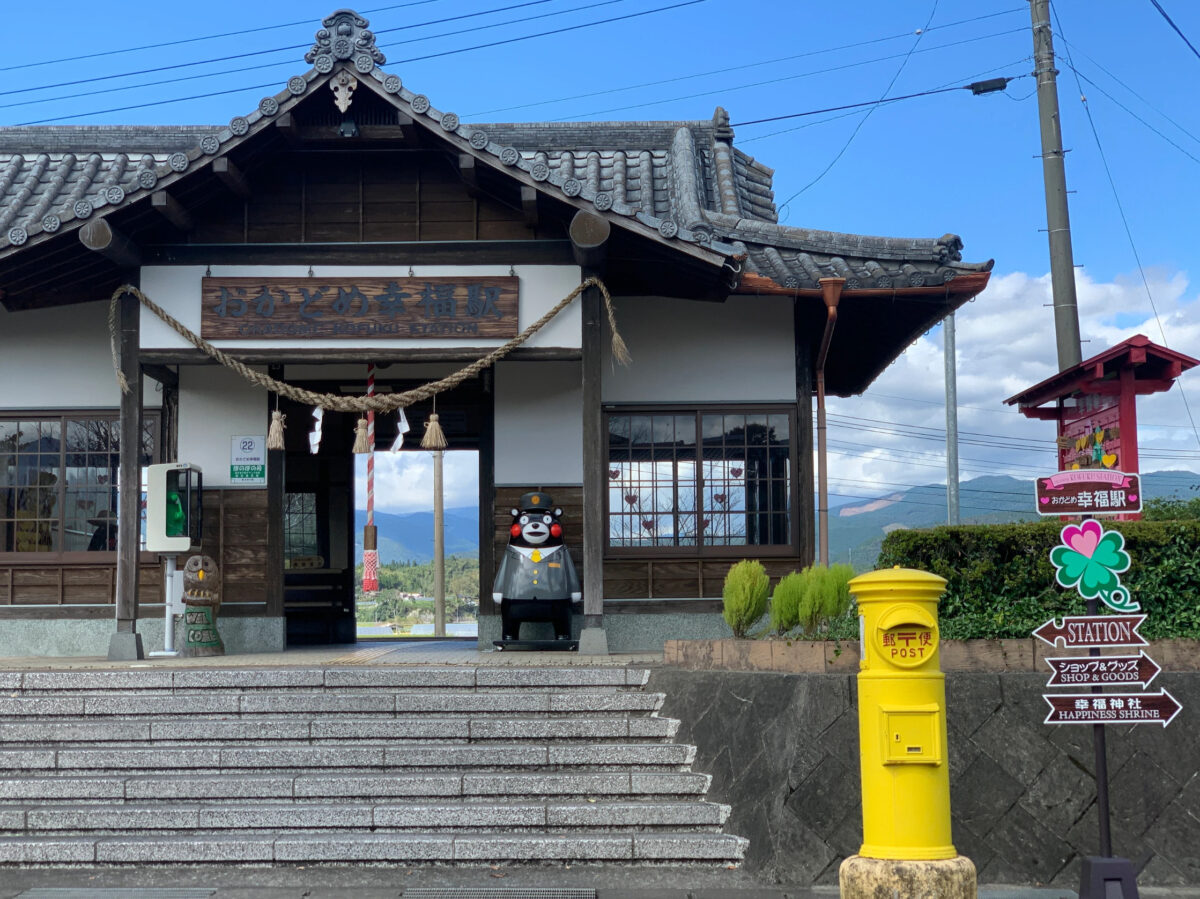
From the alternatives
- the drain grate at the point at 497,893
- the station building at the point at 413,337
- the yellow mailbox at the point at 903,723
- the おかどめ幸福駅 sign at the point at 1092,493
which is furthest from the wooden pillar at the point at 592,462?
the おかどめ幸福駅 sign at the point at 1092,493

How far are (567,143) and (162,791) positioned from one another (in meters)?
10.6

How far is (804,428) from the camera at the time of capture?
1261 centimetres

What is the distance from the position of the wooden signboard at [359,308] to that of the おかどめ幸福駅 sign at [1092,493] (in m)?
Answer: 6.22

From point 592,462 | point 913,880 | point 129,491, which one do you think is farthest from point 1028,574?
point 129,491

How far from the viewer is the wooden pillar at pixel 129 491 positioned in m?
11.1

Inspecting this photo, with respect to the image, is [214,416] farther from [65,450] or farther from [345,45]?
[345,45]

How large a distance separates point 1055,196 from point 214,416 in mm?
9406

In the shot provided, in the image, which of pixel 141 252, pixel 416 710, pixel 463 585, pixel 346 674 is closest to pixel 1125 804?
pixel 416 710

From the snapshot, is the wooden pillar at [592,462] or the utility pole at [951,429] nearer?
the wooden pillar at [592,462]

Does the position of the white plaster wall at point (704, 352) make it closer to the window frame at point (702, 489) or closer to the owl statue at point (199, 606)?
the window frame at point (702, 489)

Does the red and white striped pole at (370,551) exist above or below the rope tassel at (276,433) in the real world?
below

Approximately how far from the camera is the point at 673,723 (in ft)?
27.0

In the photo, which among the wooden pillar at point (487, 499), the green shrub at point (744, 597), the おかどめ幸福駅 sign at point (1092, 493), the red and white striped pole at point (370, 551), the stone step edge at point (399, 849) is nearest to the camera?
the おかどめ幸福駅 sign at point (1092, 493)

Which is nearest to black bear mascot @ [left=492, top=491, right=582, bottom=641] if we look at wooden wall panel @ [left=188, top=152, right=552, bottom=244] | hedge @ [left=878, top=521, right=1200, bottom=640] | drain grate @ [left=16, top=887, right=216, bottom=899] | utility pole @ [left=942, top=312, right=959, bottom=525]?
wooden wall panel @ [left=188, top=152, right=552, bottom=244]
